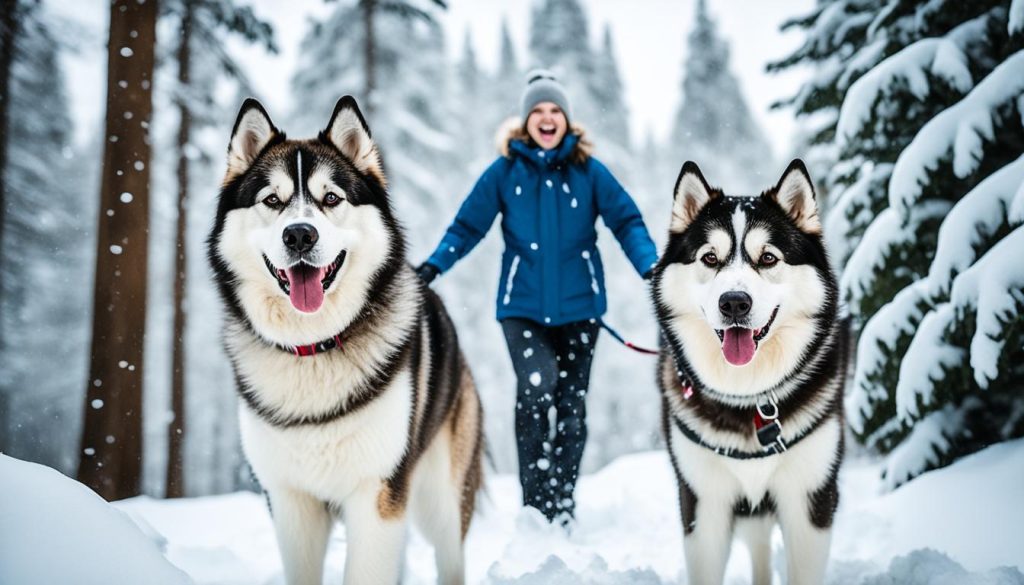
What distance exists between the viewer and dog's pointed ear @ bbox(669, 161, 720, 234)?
3082mm

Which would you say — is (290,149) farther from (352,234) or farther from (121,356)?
(121,356)

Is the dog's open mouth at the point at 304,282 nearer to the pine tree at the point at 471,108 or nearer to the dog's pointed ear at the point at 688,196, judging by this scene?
the dog's pointed ear at the point at 688,196

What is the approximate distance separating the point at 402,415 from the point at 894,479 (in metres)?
3.80

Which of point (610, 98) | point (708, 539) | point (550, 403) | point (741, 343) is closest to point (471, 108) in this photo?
point (610, 98)

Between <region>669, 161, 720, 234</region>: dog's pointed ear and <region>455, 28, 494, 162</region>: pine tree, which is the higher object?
<region>455, 28, 494, 162</region>: pine tree

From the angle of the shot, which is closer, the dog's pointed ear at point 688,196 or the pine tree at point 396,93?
the dog's pointed ear at point 688,196

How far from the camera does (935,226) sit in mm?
4770

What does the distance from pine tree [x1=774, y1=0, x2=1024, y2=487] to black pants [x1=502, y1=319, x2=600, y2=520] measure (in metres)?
2.02

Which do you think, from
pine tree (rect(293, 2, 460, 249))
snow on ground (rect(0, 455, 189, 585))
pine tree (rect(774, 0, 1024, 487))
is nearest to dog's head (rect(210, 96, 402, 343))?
snow on ground (rect(0, 455, 189, 585))

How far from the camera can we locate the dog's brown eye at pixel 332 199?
2.72 m

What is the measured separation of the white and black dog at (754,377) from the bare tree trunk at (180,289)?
24.2 ft

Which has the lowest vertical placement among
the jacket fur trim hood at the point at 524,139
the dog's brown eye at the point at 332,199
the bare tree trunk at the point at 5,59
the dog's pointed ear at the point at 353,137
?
the dog's brown eye at the point at 332,199

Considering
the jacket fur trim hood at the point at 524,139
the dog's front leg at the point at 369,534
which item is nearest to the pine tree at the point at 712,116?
the jacket fur trim hood at the point at 524,139

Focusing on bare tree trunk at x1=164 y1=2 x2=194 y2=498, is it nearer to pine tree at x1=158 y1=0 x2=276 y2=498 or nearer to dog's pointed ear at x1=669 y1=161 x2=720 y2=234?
pine tree at x1=158 y1=0 x2=276 y2=498
